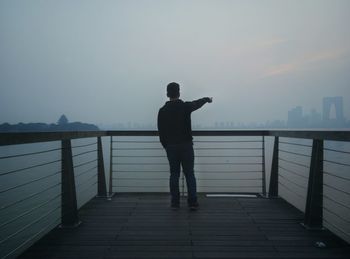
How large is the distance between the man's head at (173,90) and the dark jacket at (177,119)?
8 centimetres

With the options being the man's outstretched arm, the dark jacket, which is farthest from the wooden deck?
the man's outstretched arm

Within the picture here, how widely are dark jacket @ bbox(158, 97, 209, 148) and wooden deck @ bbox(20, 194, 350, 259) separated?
0.83m

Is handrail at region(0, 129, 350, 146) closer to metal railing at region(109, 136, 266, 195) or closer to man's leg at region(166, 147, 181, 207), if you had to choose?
metal railing at region(109, 136, 266, 195)

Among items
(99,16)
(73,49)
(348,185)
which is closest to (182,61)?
(73,49)

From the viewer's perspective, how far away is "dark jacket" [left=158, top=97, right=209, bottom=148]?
12.0 feet

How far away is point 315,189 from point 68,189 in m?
2.26

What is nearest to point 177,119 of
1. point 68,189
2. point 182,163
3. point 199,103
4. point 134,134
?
point 199,103

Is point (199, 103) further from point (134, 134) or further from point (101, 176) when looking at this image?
point (101, 176)

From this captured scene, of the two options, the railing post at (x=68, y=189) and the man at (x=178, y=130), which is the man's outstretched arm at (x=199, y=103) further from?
the railing post at (x=68, y=189)

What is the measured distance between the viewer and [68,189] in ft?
10.2

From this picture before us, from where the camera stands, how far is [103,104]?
8675cm

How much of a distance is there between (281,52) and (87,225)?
162 feet

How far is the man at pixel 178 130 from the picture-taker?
366 centimetres

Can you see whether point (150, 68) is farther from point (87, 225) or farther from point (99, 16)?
point (87, 225)
